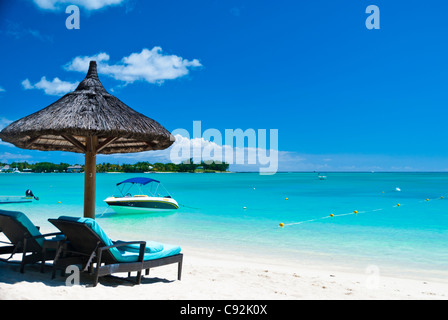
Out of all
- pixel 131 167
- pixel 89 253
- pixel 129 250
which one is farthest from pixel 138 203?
pixel 131 167

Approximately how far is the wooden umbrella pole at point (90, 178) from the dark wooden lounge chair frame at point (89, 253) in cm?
109

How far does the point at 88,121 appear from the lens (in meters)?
4.80

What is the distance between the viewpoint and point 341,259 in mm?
8203

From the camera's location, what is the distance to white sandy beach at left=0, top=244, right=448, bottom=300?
13.0 ft

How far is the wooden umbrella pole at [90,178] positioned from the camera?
213 inches

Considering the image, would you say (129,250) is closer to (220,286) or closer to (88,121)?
(220,286)

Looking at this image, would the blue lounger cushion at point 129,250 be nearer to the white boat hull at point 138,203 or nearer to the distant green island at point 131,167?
the white boat hull at point 138,203

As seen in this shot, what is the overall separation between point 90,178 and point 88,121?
1059 millimetres

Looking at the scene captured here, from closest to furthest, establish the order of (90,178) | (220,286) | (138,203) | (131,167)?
(220,286), (90,178), (138,203), (131,167)

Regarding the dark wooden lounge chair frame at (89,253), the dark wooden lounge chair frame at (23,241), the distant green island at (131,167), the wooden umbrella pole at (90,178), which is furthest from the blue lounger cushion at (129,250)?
the distant green island at (131,167)

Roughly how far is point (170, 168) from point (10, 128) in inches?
6520

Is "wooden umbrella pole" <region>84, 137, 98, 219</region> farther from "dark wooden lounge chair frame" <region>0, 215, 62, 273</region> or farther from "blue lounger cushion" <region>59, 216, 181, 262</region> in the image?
"blue lounger cushion" <region>59, 216, 181, 262</region>
